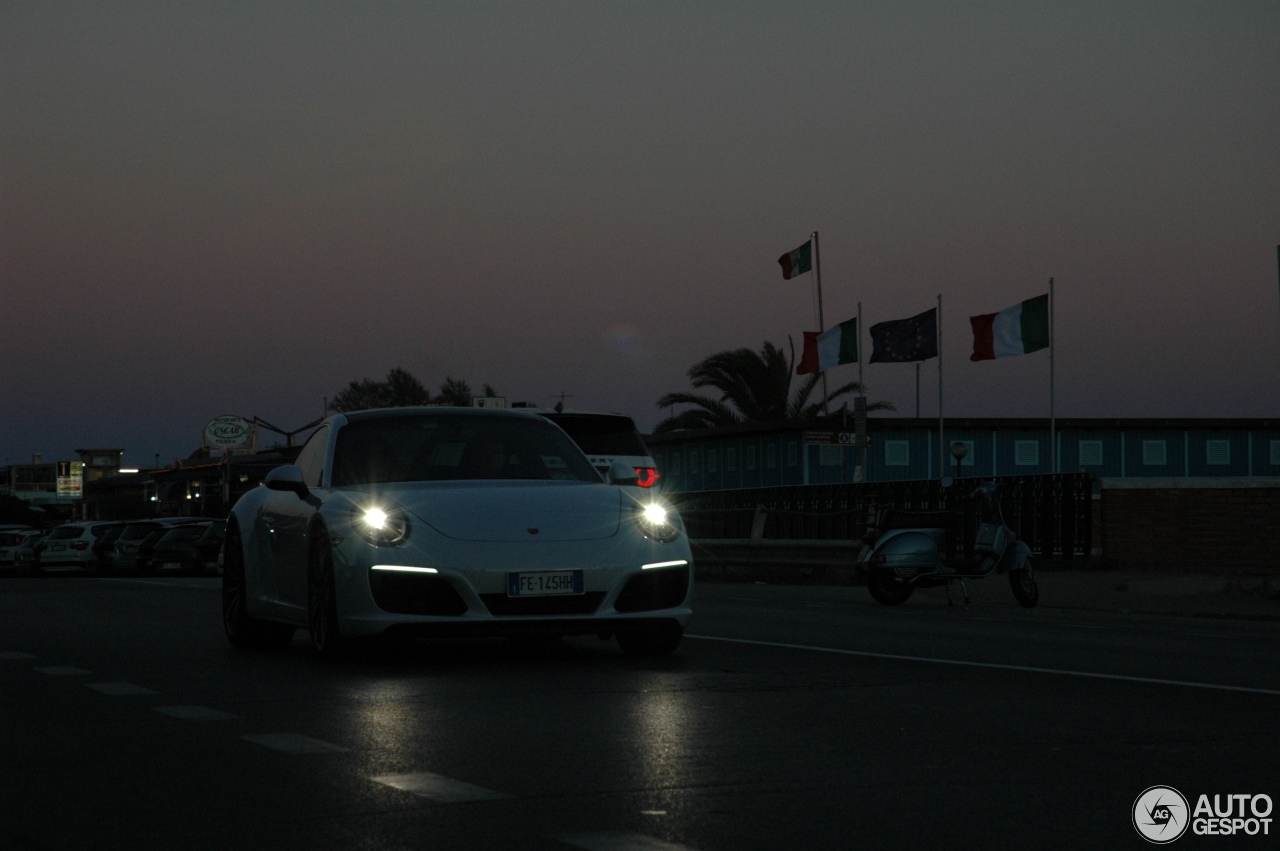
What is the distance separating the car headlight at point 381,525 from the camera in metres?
9.11

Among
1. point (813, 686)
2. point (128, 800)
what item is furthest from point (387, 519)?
point (128, 800)

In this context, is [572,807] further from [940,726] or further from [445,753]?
[940,726]

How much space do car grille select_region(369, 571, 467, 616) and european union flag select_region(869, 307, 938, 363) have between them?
33797 millimetres

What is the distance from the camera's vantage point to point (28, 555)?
40.9 m

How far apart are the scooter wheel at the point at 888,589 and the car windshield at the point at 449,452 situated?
8.24 metres

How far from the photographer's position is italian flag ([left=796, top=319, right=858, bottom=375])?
1752 inches

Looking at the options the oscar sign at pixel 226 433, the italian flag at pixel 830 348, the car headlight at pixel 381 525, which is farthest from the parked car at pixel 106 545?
the oscar sign at pixel 226 433

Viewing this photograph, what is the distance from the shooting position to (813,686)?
27.5 feet

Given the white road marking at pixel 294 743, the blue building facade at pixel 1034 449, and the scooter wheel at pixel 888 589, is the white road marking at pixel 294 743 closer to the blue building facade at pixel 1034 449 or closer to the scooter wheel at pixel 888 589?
the scooter wheel at pixel 888 589

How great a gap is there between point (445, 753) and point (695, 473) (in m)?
53.0

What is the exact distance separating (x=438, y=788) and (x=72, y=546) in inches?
1418

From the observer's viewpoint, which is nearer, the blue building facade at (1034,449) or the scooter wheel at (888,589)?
the scooter wheel at (888,589)

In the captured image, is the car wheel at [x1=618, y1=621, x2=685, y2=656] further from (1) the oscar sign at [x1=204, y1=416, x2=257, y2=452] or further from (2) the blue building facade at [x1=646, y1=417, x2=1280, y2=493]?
(1) the oscar sign at [x1=204, y1=416, x2=257, y2=452]

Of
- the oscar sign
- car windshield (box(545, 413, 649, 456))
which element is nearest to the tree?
the oscar sign
